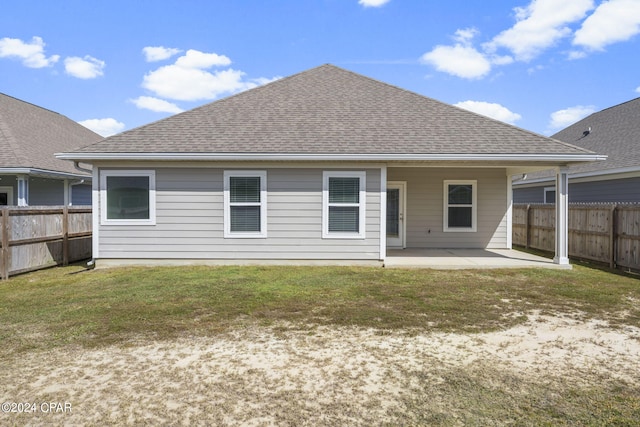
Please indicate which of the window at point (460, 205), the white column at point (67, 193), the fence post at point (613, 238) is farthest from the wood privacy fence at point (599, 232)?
the white column at point (67, 193)

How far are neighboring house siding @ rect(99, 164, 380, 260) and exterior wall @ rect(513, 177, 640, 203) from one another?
9287 millimetres

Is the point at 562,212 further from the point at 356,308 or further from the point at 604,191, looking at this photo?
the point at 356,308

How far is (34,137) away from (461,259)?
1655cm

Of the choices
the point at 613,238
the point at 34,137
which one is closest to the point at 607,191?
the point at 613,238

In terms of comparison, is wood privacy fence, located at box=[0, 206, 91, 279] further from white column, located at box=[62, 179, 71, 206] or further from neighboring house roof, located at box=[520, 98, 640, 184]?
neighboring house roof, located at box=[520, 98, 640, 184]

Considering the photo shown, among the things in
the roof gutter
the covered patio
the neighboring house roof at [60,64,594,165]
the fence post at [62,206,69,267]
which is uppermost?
the neighboring house roof at [60,64,594,165]

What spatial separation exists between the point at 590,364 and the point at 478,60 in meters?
31.5

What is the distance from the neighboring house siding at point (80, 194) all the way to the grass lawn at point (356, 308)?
8.55 m

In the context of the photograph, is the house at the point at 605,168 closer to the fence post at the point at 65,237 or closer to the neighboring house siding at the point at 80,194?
the fence post at the point at 65,237

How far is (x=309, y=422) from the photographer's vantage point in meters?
2.90

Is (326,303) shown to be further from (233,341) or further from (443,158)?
(443,158)

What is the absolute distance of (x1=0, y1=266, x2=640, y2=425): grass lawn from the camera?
10.7 ft

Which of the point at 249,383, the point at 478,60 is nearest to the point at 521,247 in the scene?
the point at 249,383

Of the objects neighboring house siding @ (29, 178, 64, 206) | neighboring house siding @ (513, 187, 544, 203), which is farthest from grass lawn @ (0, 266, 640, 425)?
neighboring house siding @ (513, 187, 544, 203)
